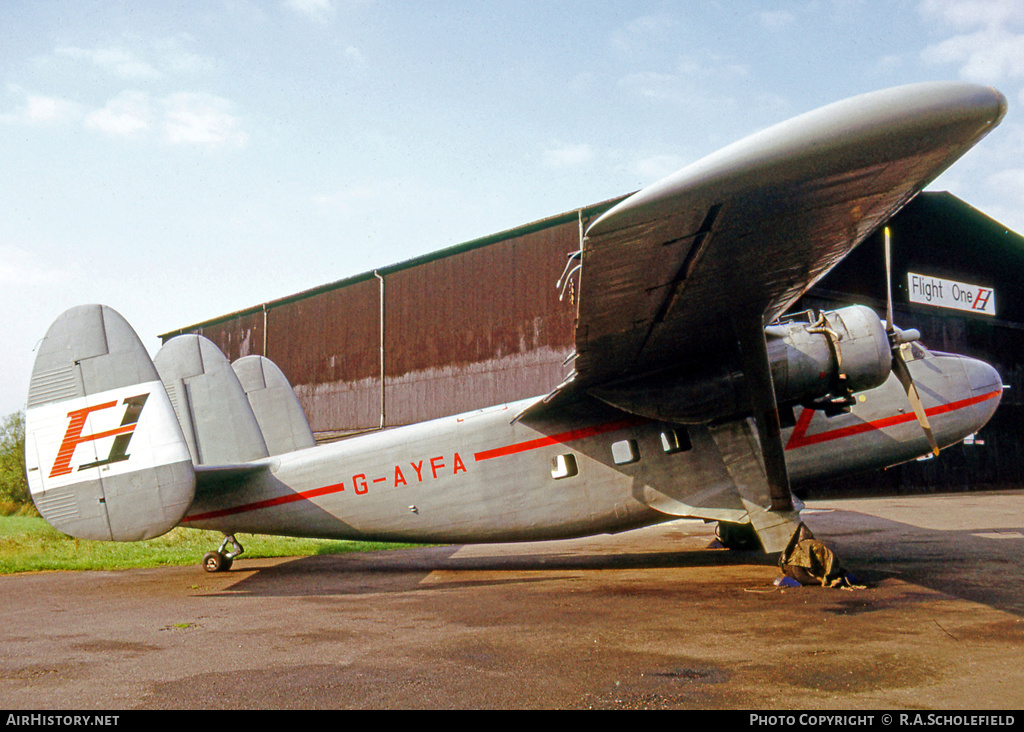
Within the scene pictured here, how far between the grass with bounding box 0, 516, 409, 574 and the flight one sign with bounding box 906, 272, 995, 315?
25.8 metres

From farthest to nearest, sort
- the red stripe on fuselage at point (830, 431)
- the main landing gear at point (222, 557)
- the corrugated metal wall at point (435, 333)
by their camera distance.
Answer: the corrugated metal wall at point (435, 333) < the main landing gear at point (222, 557) < the red stripe on fuselage at point (830, 431)

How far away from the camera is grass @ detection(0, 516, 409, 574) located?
1266 cm

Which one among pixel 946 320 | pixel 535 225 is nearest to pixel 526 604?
pixel 535 225

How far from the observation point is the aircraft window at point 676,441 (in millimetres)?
9469

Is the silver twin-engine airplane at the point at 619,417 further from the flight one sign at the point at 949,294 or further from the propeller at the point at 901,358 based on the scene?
the flight one sign at the point at 949,294

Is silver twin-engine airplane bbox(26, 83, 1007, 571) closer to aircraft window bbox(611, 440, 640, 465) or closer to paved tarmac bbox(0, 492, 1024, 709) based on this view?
aircraft window bbox(611, 440, 640, 465)

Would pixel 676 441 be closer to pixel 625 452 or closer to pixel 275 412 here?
pixel 625 452

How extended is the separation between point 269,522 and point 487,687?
22.2 ft

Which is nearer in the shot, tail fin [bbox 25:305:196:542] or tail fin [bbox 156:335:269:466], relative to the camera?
tail fin [bbox 25:305:196:542]

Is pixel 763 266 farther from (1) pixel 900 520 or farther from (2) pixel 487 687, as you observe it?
(1) pixel 900 520

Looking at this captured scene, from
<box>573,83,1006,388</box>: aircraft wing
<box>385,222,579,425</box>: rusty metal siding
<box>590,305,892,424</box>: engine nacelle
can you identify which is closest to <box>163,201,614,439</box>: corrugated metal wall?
<box>385,222,579,425</box>: rusty metal siding

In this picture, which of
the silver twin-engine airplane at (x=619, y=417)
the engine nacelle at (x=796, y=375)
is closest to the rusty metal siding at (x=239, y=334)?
the silver twin-engine airplane at (x=619, y=417)

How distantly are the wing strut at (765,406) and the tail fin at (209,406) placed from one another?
826cm

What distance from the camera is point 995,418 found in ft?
98.4
